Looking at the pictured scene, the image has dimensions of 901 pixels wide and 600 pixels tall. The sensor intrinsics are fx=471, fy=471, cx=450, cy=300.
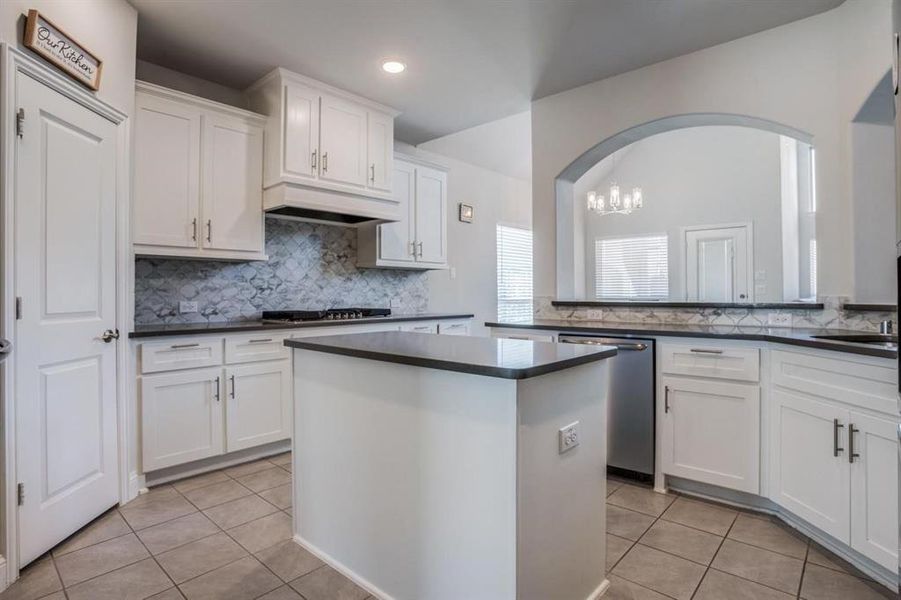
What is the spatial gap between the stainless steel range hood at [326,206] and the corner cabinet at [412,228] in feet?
0.60

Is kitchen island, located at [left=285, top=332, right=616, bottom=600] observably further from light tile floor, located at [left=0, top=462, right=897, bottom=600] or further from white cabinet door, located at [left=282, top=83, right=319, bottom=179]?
white cabinet door, located at [left=282, top=83, right=319, bottom=179]

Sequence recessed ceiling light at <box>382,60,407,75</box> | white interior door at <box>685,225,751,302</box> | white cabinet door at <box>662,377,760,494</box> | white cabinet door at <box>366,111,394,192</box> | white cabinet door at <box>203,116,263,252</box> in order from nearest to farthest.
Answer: white cabinet door at <box>662,377,760,494</box>, white cabinet door at <box>203,116,263,252</box>, recessed ceiling light at <box>382,60,407,75</box>, white cabinet door at <box>366,111,394,192</box>, white interior door at <box>685,225,751,302</box>

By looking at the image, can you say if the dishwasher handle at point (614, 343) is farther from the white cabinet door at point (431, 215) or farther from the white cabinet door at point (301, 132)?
the white cabinet door at point (301, 132)

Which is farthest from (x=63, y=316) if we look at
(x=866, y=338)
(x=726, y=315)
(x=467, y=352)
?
(x=866, y=338)

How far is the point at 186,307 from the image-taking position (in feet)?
10.9

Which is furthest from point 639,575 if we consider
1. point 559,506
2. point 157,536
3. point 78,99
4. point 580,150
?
point 78,99

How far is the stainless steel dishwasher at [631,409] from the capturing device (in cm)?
274

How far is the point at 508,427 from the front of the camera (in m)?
1.33

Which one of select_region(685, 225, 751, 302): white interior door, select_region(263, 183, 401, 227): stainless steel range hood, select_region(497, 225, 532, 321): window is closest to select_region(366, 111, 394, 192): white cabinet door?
select_region(263, 183, 401, 227): stainless steel range hood

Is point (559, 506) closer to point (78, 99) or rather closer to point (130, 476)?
point (130, 476)

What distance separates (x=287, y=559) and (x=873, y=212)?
3399mm

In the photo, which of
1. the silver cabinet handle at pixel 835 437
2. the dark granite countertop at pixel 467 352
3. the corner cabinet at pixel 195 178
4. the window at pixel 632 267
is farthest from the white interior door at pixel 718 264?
the corner cabinet at pixel 195 178

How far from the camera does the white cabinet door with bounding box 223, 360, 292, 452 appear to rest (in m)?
2.99

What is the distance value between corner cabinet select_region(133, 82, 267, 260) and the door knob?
627 millimetres
